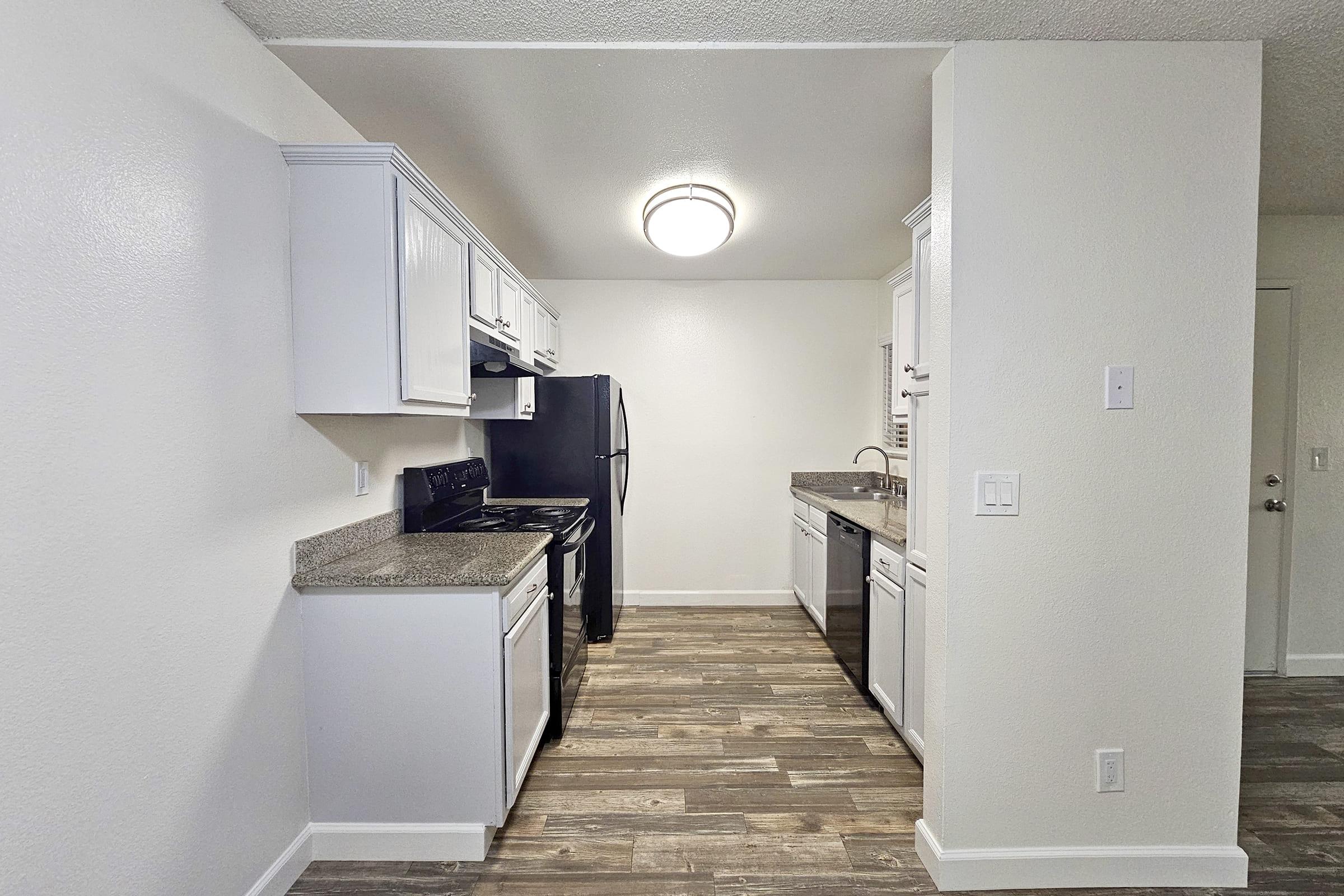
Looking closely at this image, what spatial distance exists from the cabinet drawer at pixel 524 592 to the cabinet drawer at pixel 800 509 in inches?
84.2

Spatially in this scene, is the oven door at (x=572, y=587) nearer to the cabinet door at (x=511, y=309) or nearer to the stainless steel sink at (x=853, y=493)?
the cabinet door at (x=511, y=309)

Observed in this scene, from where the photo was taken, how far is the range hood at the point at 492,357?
2697mm

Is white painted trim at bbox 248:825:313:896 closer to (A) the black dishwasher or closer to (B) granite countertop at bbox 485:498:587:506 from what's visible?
(B) granite countertop at bbox 485:498:587:506

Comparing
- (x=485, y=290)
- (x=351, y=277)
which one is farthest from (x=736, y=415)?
(x=351, y=277)

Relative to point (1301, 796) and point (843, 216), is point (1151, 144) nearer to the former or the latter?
point (843, 216)

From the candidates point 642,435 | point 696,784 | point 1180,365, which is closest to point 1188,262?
point 1180,365

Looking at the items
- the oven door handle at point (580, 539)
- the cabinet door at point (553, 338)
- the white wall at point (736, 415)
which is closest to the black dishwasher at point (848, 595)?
the white wall at point (736, 415)

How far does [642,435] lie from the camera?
14.5 feet

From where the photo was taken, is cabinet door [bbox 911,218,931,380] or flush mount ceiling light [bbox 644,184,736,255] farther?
flush mount ceiling light [bbox 644,184,736,255]

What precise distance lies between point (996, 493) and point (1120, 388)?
456 mm

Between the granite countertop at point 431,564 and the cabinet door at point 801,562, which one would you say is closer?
the granite countertop at point 431,564

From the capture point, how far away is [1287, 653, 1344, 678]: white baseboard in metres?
3.11

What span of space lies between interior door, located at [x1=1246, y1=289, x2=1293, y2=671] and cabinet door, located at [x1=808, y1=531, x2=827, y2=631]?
211 cm

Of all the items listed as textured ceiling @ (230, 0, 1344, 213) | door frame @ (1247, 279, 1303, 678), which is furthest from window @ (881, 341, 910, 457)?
textured ceiling @ (230, 0, 1344, 213)
